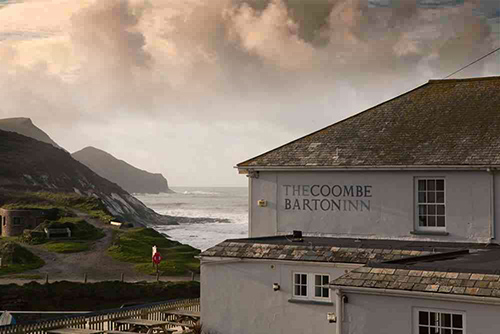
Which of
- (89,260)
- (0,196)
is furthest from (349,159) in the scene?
(0,196)

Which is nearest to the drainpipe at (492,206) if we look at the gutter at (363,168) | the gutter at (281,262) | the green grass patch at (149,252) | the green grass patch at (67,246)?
the gutter at (363,168)

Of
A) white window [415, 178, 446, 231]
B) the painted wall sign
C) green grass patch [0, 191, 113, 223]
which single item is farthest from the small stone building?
white window [415, 178, 446, 231]

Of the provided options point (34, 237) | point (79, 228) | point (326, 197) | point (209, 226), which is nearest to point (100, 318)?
point (326, 197)

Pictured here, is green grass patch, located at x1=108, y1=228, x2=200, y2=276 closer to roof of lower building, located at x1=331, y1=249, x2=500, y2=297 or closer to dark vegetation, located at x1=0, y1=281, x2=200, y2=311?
dark vegetation, located at x1=0, y1=281, x2=200, y2=311

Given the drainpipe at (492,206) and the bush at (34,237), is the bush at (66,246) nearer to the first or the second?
the bush at (34,237)

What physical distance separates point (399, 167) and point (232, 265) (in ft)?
20.0

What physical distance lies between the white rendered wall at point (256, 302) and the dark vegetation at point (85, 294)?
20213 millimetres

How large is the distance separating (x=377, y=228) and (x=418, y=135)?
328 cm

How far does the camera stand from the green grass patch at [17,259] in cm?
4806

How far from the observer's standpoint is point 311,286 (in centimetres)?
1858

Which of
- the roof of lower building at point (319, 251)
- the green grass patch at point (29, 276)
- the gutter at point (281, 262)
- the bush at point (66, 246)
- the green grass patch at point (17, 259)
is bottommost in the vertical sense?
the green grass patch at point (29, 276)

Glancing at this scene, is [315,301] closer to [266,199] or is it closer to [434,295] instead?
[434,295]

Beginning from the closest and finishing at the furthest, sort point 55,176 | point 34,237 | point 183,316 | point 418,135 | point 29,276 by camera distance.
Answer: point 183,316
point 418,135
point 29,276
point 34,237
point 55,176

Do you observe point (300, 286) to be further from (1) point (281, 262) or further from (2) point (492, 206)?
(2) point (492, 206)
